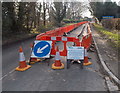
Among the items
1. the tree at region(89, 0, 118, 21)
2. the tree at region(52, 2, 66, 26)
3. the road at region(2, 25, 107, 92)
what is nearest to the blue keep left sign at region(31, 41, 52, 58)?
the road at region(2, 25, 107, 92)

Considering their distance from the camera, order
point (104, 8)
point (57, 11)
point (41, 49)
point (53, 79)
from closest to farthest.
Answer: point (53, 79)
point (41, 49)
point (104, 8)
point (57, 11)

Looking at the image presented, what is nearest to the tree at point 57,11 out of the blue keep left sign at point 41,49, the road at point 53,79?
the blue keep left sign at point 41,49

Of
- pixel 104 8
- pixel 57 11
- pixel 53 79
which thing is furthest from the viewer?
pixel 57 11

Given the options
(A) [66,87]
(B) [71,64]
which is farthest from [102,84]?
(B) [71,64]

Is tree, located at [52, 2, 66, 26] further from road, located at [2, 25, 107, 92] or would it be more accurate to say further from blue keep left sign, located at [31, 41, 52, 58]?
road, located at [2, 25, 107, 92]

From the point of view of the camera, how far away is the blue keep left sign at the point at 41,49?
19.7 feet

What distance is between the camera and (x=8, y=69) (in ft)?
17.7

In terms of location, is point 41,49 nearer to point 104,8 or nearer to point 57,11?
point 57,11

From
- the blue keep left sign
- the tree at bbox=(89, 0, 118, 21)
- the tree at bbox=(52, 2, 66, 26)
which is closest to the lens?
the blue keep left sign

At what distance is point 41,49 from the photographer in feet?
19.8

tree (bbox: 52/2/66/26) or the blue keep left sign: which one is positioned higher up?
tree (bbox: 52/2/66/26)

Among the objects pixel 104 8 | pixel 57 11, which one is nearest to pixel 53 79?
pixel 57 11

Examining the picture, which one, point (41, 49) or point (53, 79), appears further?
point (41, 49)

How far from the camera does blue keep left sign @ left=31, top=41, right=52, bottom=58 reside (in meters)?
5.99
